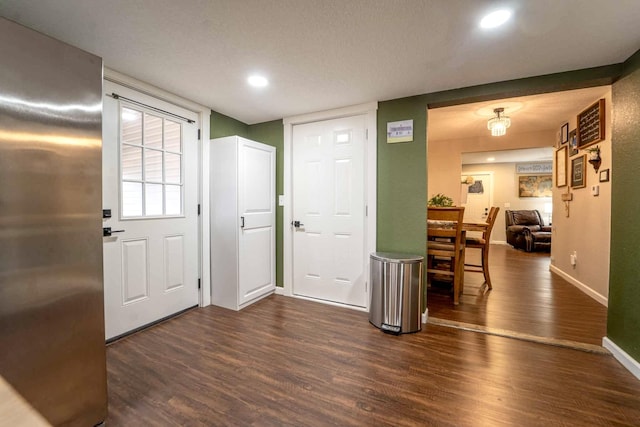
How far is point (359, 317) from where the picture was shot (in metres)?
2.76

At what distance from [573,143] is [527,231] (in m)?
3.66

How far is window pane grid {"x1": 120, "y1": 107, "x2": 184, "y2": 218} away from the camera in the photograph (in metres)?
2.30

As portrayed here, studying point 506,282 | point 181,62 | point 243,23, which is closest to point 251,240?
point 181,62

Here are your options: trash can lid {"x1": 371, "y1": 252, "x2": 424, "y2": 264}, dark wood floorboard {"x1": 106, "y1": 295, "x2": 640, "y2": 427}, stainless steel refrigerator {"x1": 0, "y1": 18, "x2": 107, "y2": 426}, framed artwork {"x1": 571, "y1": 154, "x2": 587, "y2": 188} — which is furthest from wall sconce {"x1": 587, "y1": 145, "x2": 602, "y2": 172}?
stainless steel refrigerator {"x1": 0, "y1": 18, "x2": 107, "y2": 426}

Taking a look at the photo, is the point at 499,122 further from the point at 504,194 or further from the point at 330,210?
the point at 504,194

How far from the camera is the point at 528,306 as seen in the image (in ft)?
9.78

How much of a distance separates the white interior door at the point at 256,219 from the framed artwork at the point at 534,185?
7692mm

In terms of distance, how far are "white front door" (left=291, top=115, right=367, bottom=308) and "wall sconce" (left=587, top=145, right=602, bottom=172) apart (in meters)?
2.63

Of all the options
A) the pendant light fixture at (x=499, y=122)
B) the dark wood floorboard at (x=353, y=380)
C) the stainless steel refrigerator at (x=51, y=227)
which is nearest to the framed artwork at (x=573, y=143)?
the pendant light fixture at (x=499, y=122)

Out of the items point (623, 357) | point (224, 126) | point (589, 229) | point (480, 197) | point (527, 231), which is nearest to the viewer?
point (623, 357)

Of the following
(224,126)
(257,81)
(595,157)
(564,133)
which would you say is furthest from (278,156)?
(564,133)

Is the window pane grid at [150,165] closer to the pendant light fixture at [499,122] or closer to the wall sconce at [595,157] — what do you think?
the pendant light fixture at [499,122]

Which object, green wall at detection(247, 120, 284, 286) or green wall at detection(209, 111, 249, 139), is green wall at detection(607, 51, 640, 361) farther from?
green wall at detection(209, 111, 249, 139)

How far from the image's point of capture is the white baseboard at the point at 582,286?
3.02m
